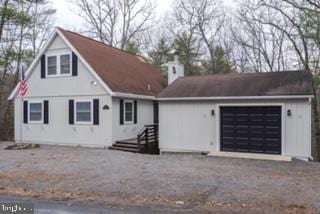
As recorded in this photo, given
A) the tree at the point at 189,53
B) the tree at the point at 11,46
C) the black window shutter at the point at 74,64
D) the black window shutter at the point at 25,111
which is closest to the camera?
the black window shutter at the point at 74,64

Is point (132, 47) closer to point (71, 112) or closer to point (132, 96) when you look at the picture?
point (132, 96)

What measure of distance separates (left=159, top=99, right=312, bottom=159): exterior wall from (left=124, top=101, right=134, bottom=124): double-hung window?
103 inches

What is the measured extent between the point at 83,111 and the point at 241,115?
792 cm

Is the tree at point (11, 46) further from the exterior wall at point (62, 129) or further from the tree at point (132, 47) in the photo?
the tree at point (132, 47)

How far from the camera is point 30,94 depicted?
18.8 m

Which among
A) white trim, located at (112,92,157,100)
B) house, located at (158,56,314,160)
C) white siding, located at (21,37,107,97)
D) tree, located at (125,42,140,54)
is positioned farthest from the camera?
tree, located at (125,42,140,54)

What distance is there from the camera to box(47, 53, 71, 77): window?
1778 cm

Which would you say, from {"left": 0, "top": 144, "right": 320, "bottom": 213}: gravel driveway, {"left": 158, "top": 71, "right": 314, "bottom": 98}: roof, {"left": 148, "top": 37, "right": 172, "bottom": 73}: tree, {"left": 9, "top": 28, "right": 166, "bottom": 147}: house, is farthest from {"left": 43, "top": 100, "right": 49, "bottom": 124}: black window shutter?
{"left": 148, "top": 37, "right": 172, "bottom": 73}: tree

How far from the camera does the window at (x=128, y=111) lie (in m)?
17.6

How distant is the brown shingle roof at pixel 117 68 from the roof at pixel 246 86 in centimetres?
292

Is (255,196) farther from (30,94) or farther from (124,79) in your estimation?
(30,94)

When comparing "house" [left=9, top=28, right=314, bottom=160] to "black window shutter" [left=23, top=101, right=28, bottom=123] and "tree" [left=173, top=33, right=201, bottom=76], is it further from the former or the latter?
"tree" [left=173, top=33, right=201, bottom=76]

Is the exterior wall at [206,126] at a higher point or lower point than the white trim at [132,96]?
lower

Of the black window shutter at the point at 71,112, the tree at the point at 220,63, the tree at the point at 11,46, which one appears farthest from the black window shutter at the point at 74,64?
the tree at the point at 220,63
